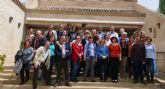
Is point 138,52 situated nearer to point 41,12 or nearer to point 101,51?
point 101,51

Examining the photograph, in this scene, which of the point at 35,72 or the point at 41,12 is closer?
the point at 35,72

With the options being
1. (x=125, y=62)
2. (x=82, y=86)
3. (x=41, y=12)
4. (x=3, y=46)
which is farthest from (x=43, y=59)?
(x=41, y=12)

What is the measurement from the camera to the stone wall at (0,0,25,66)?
678 inches

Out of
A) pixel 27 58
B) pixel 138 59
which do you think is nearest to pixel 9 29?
pixel 27 58

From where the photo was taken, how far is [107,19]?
81.8 ft

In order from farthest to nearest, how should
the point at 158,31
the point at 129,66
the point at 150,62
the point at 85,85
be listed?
1. the point at 158,31
2. the point at 129,66
3. the point at 150,62
4. the point at 85,85

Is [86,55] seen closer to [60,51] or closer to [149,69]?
[60,51]

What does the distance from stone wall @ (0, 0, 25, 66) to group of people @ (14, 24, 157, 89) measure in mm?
3369

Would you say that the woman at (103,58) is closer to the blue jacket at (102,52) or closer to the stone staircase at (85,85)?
the blue jacket at (102,52)

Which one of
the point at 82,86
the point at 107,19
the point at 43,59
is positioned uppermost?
the point at 107,19

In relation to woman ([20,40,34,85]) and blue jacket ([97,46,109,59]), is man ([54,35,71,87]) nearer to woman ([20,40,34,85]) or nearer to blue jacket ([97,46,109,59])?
woman ([20,40,34,85])

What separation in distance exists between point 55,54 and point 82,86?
1370mm

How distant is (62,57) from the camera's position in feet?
44.1

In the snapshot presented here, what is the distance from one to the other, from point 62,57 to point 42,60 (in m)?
0.71
